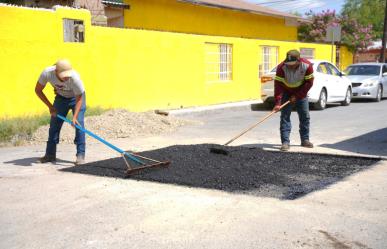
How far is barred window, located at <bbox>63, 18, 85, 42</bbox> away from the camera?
1155cm

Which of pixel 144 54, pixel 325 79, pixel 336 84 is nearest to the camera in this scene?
pixel 144 54

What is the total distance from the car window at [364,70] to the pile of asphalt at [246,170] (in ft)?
41.0

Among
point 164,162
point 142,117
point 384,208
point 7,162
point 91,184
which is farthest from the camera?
point 142,117

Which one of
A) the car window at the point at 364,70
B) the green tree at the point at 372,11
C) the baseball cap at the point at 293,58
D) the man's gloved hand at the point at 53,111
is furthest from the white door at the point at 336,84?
the green tree at the point at 372,11

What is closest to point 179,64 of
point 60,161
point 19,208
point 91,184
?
point 60,161

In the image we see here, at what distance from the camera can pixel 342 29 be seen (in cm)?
2948

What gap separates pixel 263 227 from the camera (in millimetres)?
4707

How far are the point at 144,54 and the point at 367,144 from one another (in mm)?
6740

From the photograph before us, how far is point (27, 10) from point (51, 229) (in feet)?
23.5

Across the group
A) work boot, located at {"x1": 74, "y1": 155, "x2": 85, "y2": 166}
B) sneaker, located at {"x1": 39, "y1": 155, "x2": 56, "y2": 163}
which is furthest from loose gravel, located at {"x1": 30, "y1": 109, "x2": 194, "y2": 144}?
work boot, located at {"x1": 74, "y1": 155, "x2": 85, "y2": 166}

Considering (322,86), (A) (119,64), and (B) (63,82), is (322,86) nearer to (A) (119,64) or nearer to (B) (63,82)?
(A) (119,64)

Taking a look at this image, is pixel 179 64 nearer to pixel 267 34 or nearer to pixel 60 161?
pixel 60 161

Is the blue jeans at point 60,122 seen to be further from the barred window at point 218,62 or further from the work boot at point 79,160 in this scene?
the barred window at point 218,62

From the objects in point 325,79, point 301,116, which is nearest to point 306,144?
point 301,116
